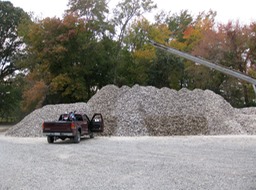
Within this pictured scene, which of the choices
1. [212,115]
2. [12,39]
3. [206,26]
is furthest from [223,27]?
[12,39]

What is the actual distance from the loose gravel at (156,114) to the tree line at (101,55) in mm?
6548

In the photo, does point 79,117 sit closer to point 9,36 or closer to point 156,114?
point 156,114

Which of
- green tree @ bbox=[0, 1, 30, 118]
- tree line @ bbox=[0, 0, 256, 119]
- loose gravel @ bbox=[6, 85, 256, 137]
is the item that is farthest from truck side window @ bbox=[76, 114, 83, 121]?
green tree @ bbox=[0, 1, 30, 118]

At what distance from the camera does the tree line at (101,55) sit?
3269 centimetres

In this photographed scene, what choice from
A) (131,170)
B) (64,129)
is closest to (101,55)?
(64,129)

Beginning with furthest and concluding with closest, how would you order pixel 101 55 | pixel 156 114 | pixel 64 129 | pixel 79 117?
pixel 101 55 → pixel 156 114 → pixel 79 117 → pixel 64 129

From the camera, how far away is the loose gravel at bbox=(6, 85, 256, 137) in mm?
22938

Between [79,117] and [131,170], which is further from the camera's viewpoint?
[79,117]

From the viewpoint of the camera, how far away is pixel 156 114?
79.1ft

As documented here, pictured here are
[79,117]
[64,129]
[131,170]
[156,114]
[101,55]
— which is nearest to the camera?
[131,170]

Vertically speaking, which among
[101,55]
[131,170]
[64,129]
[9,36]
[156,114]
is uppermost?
[9,36]

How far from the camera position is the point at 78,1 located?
127 ft

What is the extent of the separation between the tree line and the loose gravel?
655 cm

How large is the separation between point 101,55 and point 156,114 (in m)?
13.2
